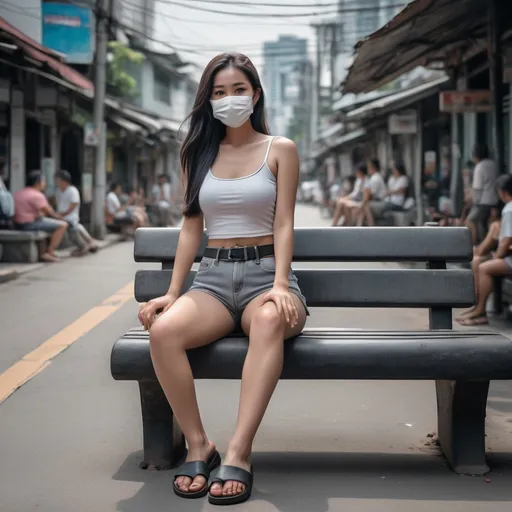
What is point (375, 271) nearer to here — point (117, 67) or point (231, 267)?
point (231, 267)

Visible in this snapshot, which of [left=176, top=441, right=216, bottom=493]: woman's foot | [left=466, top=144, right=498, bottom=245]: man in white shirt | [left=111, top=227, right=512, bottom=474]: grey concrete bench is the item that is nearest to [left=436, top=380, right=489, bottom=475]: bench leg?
[left=111, top=227, right=512, bottom=474]: grey concrete bench

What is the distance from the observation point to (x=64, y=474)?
3.70 m

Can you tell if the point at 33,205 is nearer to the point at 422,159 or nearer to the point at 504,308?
the point at 504,308

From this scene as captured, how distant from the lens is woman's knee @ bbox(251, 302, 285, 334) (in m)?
3.45

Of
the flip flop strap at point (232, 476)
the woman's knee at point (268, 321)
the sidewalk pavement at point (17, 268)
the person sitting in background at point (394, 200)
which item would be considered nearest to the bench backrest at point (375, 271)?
the woman's knee at point (268, 321)

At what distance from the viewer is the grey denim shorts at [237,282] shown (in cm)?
372

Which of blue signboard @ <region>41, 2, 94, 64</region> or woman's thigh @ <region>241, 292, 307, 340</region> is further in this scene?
blue signboard @ <region>41, 2, 94, 64</region>

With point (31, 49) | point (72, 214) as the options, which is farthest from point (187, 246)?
point (72, 214)

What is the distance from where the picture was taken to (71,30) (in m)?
19.4

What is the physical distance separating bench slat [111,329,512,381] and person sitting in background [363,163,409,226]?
14232mm

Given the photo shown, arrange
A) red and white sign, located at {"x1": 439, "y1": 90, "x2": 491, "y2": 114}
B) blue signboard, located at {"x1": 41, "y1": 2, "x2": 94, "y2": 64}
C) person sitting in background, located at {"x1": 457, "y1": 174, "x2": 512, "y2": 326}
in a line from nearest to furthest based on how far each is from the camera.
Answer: person sitting in background, located at {"x1": 457, "y1": 174, "x2": 512, "y2": 326} → red and white sign, located at {"x1": 439, "y1": 90, "x2": 491, "y2": 114} → blue signboard, located at {"x1": 41, "y1": 2, "x2": 94, "y2": 64}

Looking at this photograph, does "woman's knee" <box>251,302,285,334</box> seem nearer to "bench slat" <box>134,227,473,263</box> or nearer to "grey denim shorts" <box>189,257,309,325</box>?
"grey denim shorts" <box>189,257,309,325</box>

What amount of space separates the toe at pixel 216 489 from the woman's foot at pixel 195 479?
0.10 m

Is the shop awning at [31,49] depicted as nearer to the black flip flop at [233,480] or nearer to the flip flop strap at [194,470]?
the flip flop strap at [194,470]
